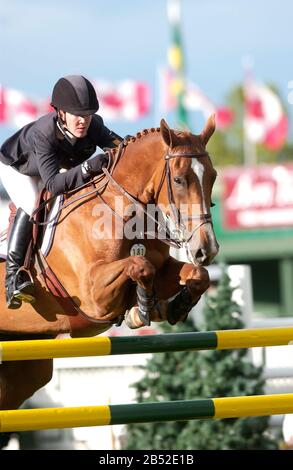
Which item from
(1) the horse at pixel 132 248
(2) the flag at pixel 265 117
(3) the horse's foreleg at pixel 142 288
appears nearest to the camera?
(3) the horse's foreleg at pixel 142 288

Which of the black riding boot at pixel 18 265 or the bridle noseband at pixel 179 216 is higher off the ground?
the bridle noseband at pixel 179 216

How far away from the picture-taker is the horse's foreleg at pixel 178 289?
488cm

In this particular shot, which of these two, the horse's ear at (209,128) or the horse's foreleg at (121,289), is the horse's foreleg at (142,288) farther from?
the horse's ear at (209,128)

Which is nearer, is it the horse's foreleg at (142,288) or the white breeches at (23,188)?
the horse's foreleg at (142,288)

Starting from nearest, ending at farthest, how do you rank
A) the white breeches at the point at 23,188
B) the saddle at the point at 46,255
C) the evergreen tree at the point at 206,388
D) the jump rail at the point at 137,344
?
the jump rail at the point at 137,344 → the saddle at the point at 46,255 → the white breeches at the point at 23,188 → the evergreen tree at the point at 206,388

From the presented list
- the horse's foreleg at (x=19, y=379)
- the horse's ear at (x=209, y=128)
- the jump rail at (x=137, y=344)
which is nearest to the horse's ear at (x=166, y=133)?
the horse's ear at (x=209, y=128)

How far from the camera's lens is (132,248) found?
501 cm

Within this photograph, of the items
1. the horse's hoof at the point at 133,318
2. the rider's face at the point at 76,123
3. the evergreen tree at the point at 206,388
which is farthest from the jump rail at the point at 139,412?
the evergreen tree at the point at 206,388

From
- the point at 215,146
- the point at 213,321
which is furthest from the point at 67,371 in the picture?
the point at 215,146

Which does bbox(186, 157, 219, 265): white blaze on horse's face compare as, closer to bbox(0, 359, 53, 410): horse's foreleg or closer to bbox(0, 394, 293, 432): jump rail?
bbox(0, 394, 293, 432): jump rail

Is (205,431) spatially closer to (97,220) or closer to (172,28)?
(97,220)

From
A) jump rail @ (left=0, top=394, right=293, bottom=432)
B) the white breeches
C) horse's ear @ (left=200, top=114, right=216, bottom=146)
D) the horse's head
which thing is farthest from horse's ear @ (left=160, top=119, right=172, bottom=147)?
jump rail @ (left=0, top=394, right=293, bottom=432)

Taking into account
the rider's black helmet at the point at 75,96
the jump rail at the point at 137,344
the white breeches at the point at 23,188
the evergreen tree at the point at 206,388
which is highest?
the rider's black helmet at the point at 75,96

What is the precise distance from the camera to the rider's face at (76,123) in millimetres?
5070
